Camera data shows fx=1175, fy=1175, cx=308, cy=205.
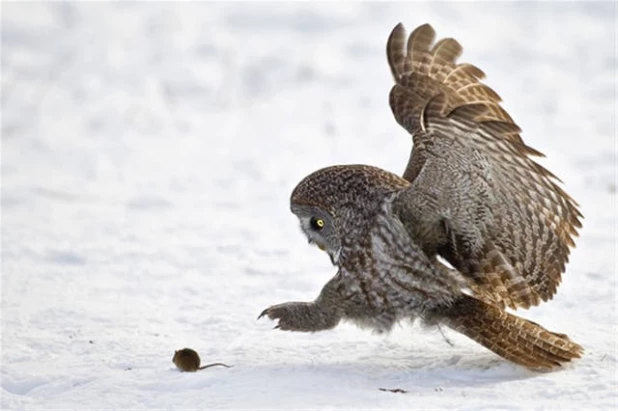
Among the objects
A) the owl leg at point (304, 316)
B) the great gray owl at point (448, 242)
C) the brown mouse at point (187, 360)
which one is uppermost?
the great gray owl at point (448, 242)

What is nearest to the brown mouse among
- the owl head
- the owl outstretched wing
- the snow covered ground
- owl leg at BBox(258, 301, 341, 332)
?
the snow covered ground

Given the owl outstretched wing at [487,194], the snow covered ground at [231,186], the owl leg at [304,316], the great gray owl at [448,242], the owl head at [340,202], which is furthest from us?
the owl leg at [304,316]

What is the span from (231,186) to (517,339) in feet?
12.7

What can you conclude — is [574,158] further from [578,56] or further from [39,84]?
[39,84]

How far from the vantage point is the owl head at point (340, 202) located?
5059 millimetres

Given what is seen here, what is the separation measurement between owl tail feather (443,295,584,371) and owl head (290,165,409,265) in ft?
1.99

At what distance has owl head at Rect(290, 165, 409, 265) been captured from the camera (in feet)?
16.6

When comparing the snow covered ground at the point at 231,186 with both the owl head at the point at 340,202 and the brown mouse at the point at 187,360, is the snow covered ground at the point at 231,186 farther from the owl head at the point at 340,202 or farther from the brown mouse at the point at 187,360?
the owl head at the point at 340,202

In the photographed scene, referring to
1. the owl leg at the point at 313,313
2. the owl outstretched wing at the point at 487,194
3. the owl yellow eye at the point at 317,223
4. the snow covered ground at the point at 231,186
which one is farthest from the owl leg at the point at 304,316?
the owl outstretched wing at the point at 487,194

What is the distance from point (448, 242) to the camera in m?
5.02

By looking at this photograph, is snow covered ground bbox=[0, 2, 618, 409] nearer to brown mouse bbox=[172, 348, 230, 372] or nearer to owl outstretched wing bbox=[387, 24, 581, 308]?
brown mouse bbox=[172, 348, 230, 372]

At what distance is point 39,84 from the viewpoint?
10453 millimetres

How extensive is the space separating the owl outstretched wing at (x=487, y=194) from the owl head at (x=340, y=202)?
8.6 inches

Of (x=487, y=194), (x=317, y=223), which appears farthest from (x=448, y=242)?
(x=317, y=223)
